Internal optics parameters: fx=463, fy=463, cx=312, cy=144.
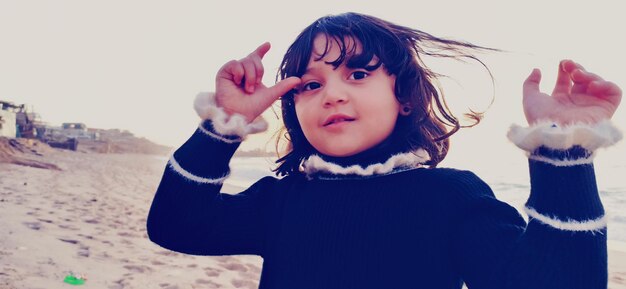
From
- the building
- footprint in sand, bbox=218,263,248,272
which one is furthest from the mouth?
the building

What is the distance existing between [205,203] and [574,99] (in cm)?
108

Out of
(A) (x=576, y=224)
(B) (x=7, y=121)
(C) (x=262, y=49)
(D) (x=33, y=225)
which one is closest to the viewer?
(A) (x=576, y=224)

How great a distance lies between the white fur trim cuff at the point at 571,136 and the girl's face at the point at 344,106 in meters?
0.48

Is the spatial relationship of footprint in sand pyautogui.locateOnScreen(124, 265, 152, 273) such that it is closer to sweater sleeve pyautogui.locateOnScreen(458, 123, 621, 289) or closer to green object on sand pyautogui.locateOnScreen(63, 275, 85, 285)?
green object on sand pyautogui.locateOnScreen(63, 275, 85, 285)

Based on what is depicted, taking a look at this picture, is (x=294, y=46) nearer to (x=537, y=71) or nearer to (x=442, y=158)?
(x=442, y=158)

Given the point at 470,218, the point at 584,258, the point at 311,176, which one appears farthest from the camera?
the point at 311,176

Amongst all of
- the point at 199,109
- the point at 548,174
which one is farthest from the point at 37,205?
the point at 548,174

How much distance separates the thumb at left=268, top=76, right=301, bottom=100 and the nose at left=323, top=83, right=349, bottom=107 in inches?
5.5

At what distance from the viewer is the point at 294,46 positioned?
1.69 m

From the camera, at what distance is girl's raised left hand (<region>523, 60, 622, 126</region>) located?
1.05m

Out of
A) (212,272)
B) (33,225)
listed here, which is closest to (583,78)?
(212,272)

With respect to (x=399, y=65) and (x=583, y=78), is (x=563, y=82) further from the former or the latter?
(x=399, y=65)

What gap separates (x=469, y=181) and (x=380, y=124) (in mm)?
331

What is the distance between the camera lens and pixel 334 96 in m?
1.41
